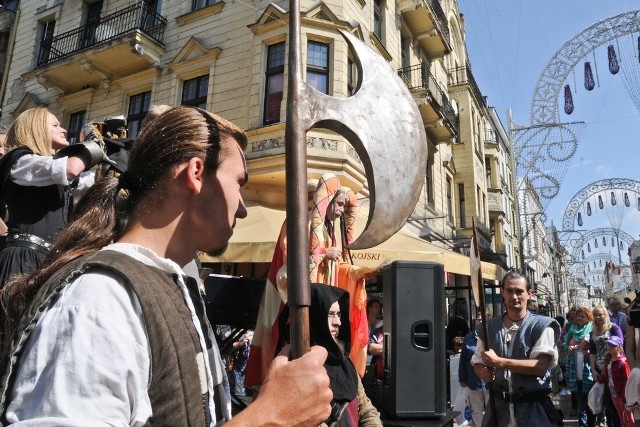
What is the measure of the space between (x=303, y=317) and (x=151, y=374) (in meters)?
0.33

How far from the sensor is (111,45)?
11.4 meters

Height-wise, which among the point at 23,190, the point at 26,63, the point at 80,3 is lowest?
the point at 23,190

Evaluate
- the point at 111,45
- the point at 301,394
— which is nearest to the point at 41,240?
the point at 301,394

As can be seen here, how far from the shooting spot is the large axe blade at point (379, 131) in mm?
1173

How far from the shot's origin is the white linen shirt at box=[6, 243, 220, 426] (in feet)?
2.29

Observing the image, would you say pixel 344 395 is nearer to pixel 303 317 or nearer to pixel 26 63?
pixel 303 317

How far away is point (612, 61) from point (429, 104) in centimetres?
483

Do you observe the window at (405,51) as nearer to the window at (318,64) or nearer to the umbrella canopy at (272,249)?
the window at (318,64)

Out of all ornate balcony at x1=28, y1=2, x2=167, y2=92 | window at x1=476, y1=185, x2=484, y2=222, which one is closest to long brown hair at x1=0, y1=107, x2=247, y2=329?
ornate balcony at x1=28, y1=2, x2=167, y2=92

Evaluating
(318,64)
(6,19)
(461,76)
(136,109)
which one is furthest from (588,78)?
(6,19)

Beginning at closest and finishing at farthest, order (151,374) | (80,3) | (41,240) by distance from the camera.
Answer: (151,374) < (41,240) < (80,3)

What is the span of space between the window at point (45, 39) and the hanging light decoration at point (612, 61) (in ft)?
51.0

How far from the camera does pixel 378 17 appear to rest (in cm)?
1252

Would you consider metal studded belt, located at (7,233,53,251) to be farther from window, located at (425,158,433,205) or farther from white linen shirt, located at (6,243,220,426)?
window, located at (425,158,433,205)
